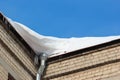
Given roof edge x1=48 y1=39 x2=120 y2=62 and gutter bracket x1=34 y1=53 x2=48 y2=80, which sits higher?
roof edge x1=48 y1=39 x2=120 y2=62

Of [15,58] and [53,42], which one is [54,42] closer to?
[53,42]

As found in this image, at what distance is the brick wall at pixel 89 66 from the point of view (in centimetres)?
1366

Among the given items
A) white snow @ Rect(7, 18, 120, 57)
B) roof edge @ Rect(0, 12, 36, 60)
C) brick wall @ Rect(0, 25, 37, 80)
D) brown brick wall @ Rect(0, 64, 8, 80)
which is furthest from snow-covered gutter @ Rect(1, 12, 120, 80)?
brown brick wall @ Rect(0, 64, 8, 80)

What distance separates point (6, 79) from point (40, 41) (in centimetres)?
191

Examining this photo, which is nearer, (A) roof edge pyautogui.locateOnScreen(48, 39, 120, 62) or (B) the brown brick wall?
(B) the brown brick wall

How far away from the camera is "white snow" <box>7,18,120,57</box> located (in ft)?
46.7

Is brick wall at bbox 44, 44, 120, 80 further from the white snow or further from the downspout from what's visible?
the white snow

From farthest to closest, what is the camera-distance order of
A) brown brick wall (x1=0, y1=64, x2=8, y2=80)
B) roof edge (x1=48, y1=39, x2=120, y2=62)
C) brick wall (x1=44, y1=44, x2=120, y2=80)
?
roof edge (x1=48, y1=39, x2=120, y2=62) → brick wall (x1=44, y1=44, x2=120, y2=80) → brown brick wall (x1=0, y1=64, x2=8, y2=80)

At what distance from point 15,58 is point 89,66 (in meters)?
1.86

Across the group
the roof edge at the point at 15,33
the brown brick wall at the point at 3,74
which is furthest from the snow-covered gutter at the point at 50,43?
the brown brick wall at the point at 3,74

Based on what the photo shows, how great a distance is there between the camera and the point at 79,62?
558 inches

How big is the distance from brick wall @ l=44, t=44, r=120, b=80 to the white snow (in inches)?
11.2

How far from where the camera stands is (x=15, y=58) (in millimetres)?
13672

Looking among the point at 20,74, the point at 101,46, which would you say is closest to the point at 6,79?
the point at 20,74
